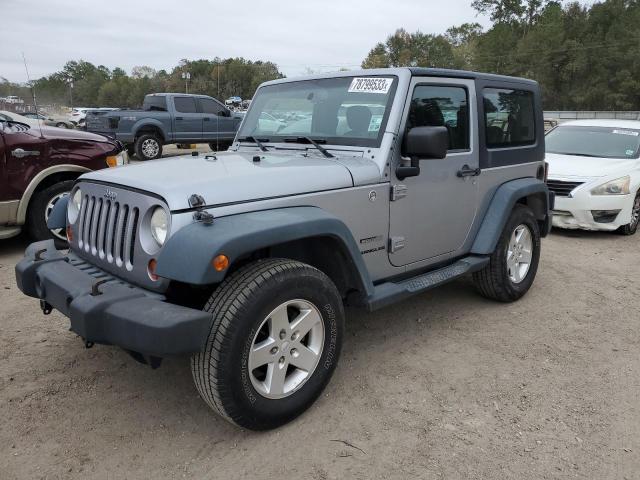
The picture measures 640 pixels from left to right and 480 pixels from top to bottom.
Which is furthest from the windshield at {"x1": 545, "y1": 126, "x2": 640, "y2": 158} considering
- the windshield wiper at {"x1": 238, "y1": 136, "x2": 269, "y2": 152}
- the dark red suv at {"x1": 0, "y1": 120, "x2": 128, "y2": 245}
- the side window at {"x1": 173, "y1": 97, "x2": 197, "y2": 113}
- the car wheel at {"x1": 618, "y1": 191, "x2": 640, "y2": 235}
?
the side window at {"x1": 173, "y1": 97, "x2": 197, "y2": 113}

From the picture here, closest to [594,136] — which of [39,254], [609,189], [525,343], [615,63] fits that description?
[609,189]

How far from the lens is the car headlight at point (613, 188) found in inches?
277

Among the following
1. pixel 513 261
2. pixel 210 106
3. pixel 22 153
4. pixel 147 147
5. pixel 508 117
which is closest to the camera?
pixel 508 117

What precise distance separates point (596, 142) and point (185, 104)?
10556mm

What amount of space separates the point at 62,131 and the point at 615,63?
6401 centimetres

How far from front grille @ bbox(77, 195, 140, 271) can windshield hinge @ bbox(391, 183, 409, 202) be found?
1.55 metres

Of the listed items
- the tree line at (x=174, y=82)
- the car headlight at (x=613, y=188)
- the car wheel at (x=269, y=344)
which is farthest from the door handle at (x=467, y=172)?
the tree line at (x=174, y=82)

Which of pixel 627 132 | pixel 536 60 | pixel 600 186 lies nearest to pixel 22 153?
pixel 600 186

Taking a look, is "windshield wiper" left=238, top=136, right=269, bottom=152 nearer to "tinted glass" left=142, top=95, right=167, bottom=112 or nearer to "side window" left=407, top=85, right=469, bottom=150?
"side window" left=407, top=85, right=469, bottom=150

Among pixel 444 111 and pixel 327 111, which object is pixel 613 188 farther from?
pixel 327 111

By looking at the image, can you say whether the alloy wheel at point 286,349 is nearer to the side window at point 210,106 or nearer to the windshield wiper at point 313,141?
the windshield wiper at point 313,141

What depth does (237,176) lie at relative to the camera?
2799 mm

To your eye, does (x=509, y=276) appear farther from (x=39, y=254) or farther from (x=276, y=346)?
(x=39, y=254)

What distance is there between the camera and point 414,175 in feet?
11.2
